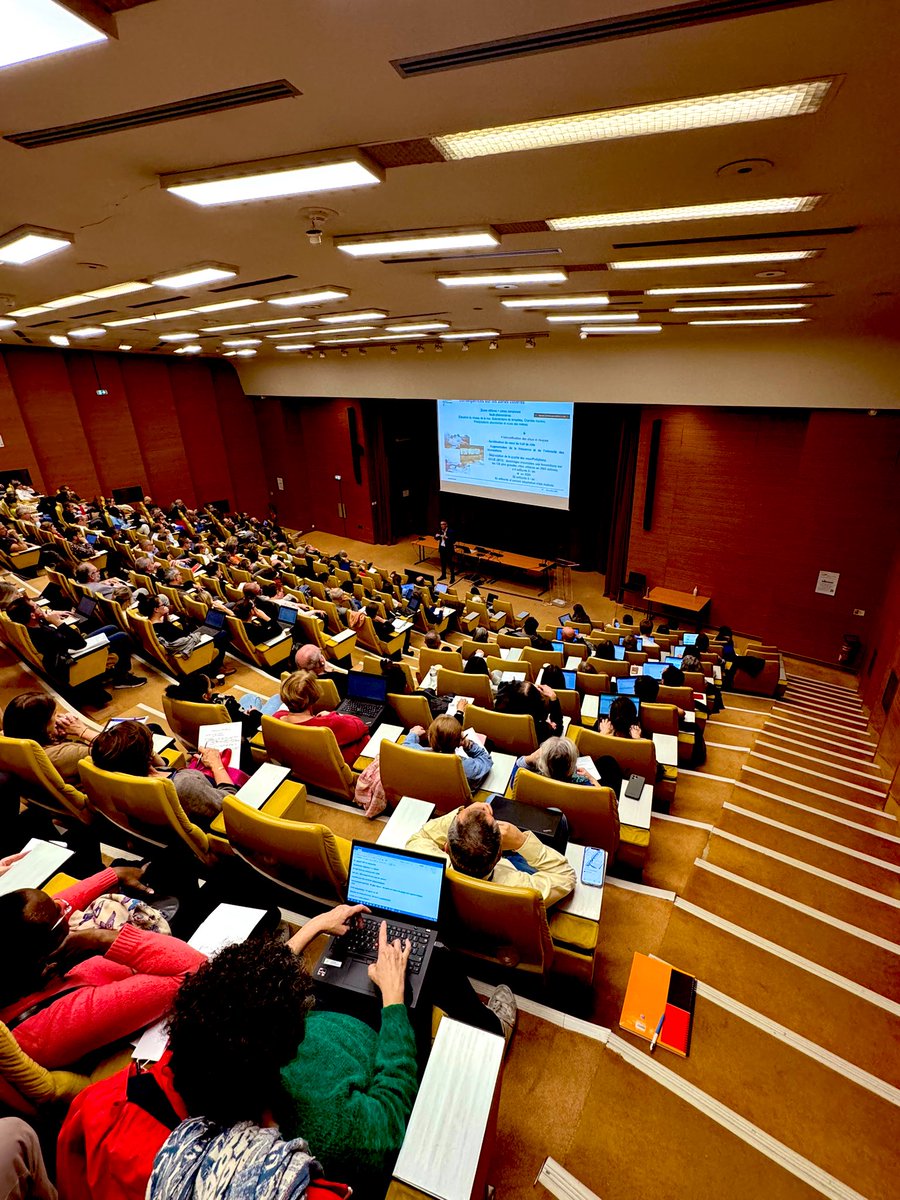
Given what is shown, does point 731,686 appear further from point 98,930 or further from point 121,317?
point 121,317

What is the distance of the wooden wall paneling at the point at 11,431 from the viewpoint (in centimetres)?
1230

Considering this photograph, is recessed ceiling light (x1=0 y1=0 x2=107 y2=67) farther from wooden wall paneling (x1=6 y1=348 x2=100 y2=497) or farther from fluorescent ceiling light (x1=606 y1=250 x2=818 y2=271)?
wooden wall paneling (x1=6 y1=348 x2=100 y2=497)

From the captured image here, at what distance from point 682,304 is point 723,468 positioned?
546 centimetres

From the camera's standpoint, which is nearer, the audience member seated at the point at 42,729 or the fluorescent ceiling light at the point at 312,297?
the audience member seated at the point at 42,729

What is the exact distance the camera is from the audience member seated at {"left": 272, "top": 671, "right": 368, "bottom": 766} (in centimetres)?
386

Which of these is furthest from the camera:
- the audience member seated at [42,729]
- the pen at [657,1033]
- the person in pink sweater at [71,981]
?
the audience member seated at [42,729]

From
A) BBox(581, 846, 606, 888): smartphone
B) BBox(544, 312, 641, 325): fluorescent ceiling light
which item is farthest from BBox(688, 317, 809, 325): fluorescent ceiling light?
BBox(581, 846, 606, 888): smartphone

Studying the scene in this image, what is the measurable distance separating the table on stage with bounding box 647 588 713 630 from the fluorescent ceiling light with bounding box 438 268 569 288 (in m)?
8.25

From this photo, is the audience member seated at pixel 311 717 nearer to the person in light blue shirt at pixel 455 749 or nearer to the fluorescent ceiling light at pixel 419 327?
the person in light blue shirt at pixel 455 749

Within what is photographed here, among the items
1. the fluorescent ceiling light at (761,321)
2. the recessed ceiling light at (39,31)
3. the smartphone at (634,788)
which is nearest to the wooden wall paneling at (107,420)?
the fluorescent ceiling light at (761,321)

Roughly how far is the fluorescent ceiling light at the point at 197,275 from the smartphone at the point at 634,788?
524cm

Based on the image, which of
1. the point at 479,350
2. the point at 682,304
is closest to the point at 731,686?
the point at 682,304

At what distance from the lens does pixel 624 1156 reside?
1.94 m

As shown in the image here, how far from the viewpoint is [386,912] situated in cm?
223
